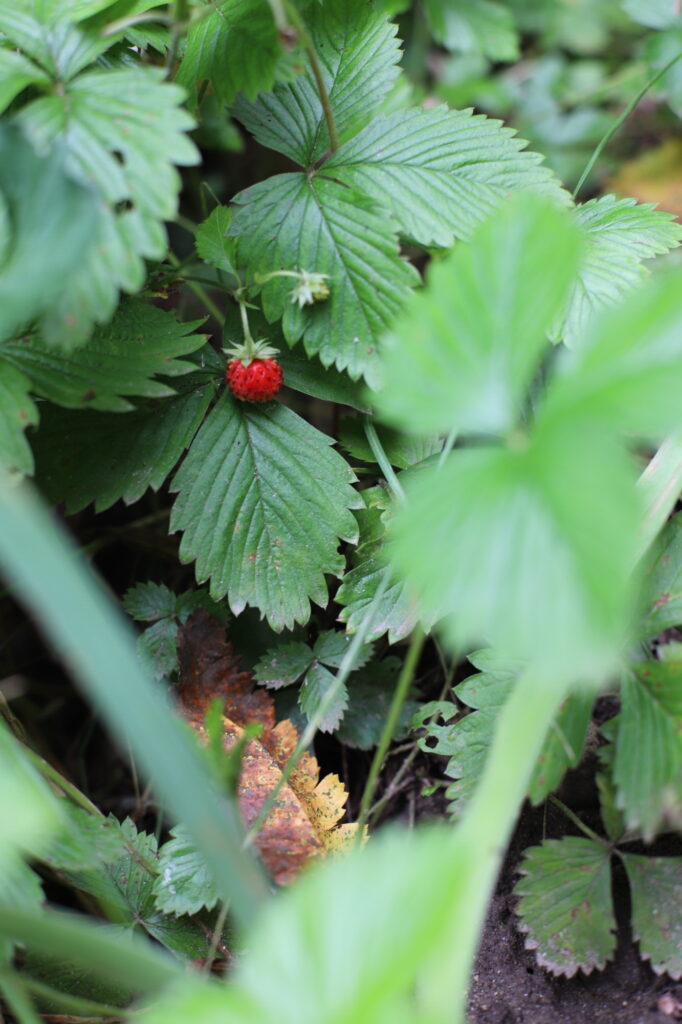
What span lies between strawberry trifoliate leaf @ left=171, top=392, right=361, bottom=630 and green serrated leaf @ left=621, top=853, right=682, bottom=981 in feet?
1.56

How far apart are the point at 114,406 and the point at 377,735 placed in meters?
0.55

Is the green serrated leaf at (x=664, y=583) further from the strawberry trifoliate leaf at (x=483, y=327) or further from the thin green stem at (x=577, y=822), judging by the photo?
the strawberry trifoliate leaf at (x=483, y=327)

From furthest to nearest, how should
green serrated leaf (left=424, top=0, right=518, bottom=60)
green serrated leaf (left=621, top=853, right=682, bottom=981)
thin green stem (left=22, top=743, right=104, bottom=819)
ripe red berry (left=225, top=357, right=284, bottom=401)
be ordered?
green serrated leaf (left=424, top=0, right=518, bottom=60) < ripe red berry (left=225, top=357, right=284, bottom=401) < thin green stem (left=22, top=743, right=104, bottom=819) < green serrated leaf (left=621, top=853, right=682, bottom=981)

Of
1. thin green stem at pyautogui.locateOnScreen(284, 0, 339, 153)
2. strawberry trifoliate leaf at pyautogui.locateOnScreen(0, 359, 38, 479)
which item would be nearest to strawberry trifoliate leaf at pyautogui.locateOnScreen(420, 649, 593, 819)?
strawberry trifoliate leaf at pyautogui.locateOnScreen(0, 359, 38, 479)

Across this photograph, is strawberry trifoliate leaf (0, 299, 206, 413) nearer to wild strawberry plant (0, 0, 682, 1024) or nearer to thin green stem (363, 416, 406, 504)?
wild strawberry plant (0, 0, 682, 1024)

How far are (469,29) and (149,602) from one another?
174 centimetres

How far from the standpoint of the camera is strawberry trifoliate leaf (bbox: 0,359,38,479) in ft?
2.93

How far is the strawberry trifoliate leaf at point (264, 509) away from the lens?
1074 mm

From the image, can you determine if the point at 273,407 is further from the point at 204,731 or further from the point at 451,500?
the point at 451,500

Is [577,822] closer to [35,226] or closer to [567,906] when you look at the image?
[567,906]

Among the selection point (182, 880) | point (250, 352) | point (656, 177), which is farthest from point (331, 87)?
point (656, 177)

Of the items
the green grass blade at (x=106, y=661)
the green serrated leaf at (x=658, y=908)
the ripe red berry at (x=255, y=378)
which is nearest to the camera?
the green grass blade at (x=106, y=661)

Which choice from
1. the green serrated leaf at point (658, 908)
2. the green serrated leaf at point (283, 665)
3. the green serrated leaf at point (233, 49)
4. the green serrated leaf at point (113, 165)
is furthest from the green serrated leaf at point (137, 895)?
the green serrated leaf at point (233, 49)

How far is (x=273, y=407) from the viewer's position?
45.3 inches
